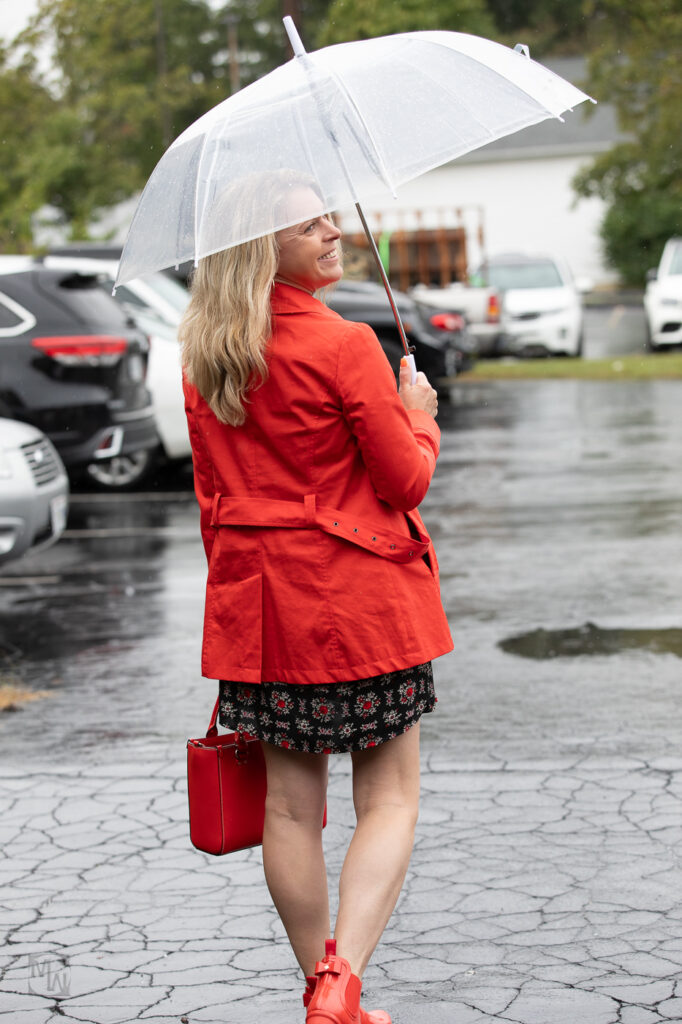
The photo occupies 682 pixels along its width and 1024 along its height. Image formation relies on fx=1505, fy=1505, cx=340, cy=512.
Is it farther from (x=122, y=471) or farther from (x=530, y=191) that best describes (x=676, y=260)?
(x=530, y=191)

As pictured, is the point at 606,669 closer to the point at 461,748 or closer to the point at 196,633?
the point at 461,748

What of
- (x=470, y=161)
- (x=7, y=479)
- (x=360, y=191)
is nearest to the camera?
(x=360, y=191)

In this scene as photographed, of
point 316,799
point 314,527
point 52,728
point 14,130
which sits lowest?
point 52,728

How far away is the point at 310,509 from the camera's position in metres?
3.01

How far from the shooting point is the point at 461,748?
534cm

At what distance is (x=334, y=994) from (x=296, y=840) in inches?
13.5

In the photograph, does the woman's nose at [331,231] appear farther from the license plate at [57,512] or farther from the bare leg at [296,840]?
the license plate at [57,512]

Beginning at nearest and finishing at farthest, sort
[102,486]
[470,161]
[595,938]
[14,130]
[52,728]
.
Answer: [595,938]
[52,728]
[102,486]
[14,130]
[470,161]

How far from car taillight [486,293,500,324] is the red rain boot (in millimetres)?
20042

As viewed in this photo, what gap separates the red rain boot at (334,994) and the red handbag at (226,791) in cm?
34

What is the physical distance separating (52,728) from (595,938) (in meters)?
2.79

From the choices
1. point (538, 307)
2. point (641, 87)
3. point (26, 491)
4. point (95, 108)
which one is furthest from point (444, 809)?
point (95, 108)

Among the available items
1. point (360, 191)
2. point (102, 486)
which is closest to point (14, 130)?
point (102, 486)

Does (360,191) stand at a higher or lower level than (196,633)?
higher
